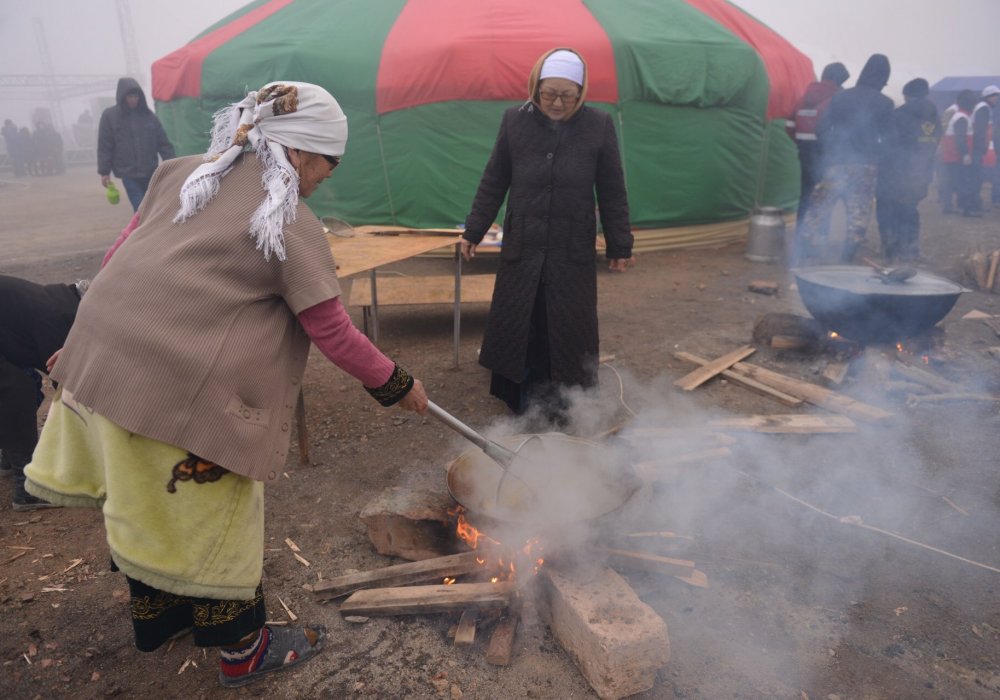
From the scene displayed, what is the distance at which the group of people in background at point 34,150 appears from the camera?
69.4 ft

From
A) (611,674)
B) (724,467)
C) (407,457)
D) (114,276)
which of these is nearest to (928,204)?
(724,467)

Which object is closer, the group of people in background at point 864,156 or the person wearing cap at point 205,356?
the person wearing cap at point 205,356

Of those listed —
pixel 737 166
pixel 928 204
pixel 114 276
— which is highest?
pixel 114 276

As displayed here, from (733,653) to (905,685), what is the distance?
1.74 ft

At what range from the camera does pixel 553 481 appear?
9.18 ft

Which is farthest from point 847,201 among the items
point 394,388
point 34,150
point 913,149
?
point 34,150

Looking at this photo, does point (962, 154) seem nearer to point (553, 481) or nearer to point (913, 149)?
point (913, 149)

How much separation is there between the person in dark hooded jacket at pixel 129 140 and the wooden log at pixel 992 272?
8692mm

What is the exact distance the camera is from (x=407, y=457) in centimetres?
372

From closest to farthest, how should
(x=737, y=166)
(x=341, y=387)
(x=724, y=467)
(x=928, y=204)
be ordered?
(x=724, y=467), (x=341, y=387), (x=737, y=166), (x=928, y=204)

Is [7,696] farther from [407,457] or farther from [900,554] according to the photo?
[900,554]

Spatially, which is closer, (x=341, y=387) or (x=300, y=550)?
(x=300, y=550)

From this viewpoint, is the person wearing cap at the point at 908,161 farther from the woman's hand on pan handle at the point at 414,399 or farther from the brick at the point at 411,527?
the woman's hand on pan handle at the point at 414,399

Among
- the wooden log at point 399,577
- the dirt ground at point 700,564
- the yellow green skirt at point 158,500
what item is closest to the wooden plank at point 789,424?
the dirt ground at point 700,564
